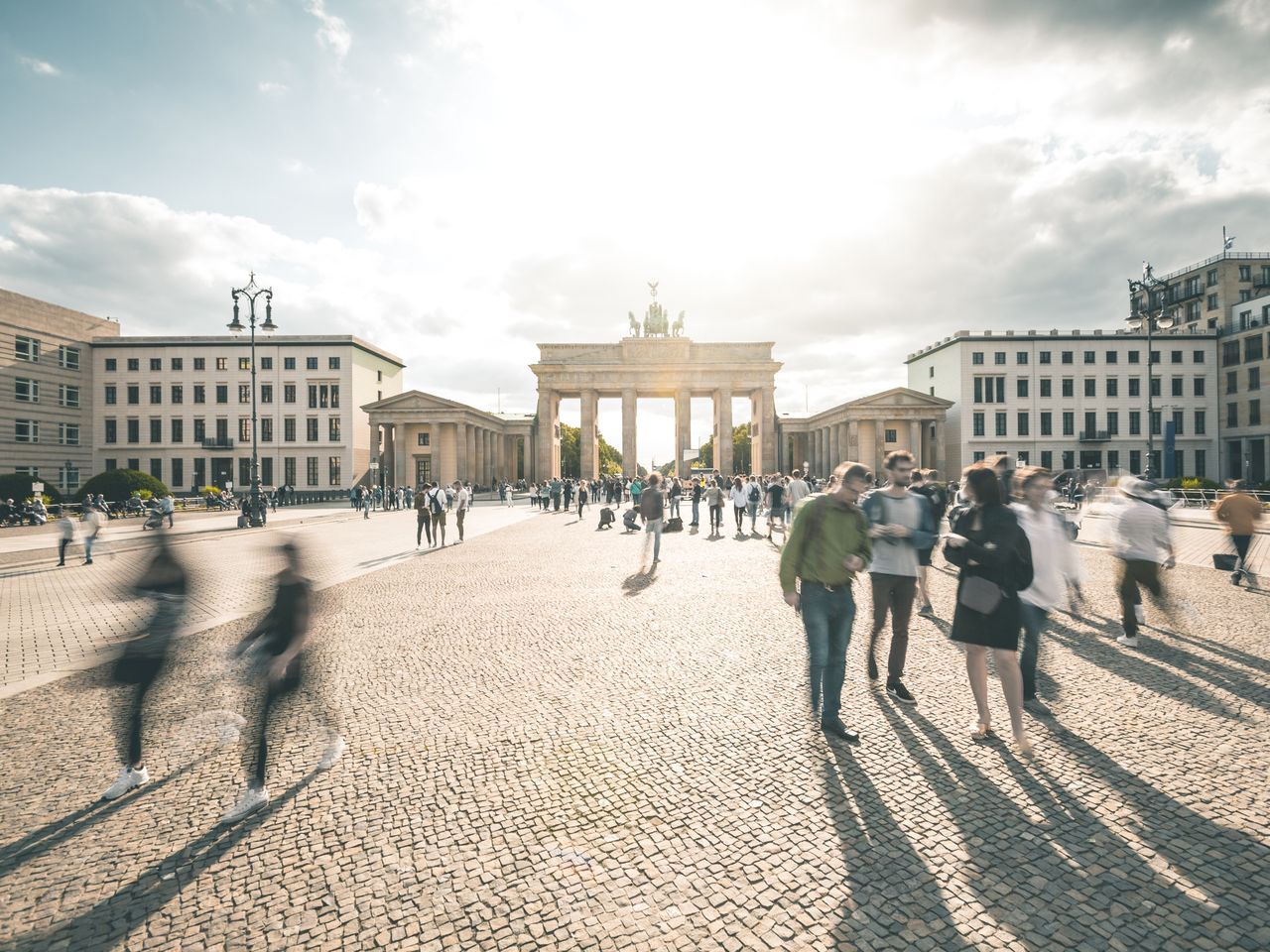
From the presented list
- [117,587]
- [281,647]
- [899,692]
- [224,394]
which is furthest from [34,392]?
[899,692]

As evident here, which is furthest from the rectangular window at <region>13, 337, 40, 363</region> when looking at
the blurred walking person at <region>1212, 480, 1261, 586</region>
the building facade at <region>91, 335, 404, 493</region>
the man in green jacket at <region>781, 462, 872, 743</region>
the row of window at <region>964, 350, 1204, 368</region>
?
the row of window at <region>964, 350, 1204, 368</region>

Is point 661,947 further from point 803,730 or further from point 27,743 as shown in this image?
point 27,743

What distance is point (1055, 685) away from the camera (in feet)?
18.0

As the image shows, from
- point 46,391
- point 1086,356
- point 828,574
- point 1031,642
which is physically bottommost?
point 1031,642

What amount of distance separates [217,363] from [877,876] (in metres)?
70.4

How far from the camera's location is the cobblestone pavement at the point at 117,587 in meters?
5.80

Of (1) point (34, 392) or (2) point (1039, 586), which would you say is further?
(1) point (34, 392)

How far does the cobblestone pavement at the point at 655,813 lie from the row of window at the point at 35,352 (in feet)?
182

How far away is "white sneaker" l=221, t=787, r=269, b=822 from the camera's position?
11.5 ft

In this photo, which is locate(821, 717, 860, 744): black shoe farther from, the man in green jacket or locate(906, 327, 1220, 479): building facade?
locate(906, 327, 1220, 479): building facade

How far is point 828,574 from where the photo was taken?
4457 mm

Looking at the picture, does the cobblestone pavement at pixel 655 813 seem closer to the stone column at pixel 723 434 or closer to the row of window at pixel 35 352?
the row of window at pixel 35 352

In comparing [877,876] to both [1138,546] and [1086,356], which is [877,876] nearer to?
[1138,546]

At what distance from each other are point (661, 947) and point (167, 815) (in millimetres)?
3014
